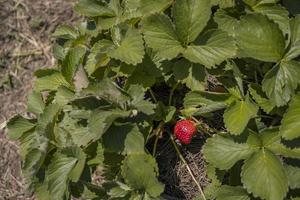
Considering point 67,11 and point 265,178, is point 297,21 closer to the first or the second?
point 265,178

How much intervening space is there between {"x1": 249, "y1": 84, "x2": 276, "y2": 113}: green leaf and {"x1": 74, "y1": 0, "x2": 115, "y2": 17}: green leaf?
0.52 m

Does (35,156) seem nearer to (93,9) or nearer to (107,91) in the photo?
(107,91)

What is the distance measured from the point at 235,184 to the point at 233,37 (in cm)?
45

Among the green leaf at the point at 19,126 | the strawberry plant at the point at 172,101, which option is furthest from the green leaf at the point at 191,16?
the green leaf at the point at 19,126

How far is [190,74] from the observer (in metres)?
1.63

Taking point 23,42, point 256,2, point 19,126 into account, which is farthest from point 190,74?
point 23,42

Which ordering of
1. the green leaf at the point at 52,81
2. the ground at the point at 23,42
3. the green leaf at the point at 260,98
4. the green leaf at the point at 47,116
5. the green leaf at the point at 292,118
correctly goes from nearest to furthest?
the green leaf at the point at 292,118
the green leaf at the point at 260,98
the green leaf at the point at 47,116
the green leaf at the point at 52,81
the ground at the point at 23,42

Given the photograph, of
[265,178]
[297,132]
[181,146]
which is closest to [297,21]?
[297,132]

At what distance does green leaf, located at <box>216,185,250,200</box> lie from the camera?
1579mm

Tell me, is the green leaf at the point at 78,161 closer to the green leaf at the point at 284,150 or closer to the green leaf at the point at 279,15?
the green leaf at the point at 284,150

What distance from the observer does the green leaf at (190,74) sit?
1.62 meters

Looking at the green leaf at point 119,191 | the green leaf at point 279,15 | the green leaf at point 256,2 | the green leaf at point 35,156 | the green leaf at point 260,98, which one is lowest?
the green leaf at point 119,191

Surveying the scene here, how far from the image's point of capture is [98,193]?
5.52ft

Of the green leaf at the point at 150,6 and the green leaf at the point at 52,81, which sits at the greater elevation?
the green leaf at the point at 150,6
